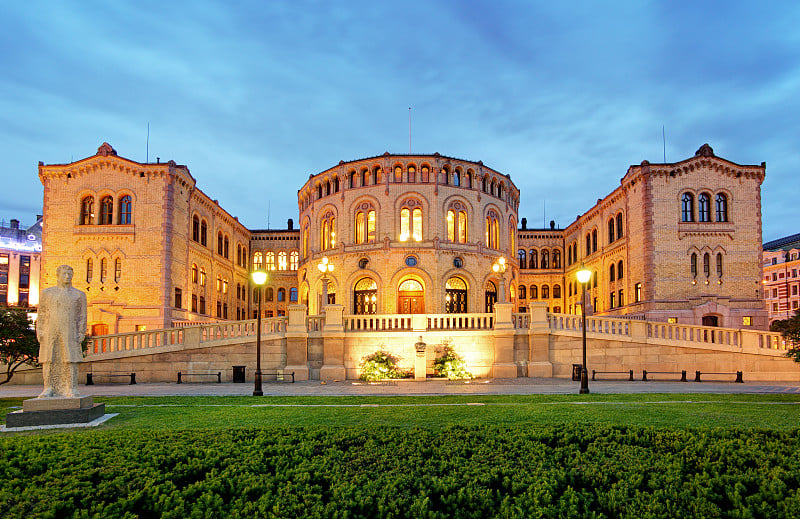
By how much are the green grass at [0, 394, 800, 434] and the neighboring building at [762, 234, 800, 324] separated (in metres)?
83.7

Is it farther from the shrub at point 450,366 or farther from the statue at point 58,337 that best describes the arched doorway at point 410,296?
the statue at point 58,337

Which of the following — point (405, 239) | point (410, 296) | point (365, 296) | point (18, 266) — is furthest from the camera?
point (18, 266)

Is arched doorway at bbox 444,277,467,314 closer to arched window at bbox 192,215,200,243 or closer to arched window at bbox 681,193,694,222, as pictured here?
arched window at bbox 681,193,694,222

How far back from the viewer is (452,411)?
1281cm

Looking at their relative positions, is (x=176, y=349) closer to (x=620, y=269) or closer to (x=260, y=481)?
(x=260, y=481)

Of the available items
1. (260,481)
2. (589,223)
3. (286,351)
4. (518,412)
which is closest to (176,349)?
(286,351)

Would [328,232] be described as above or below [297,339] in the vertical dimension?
above

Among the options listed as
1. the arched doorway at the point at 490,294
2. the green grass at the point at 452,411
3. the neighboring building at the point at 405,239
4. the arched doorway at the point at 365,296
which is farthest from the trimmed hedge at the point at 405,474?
the arched doorway at the point at 490,294

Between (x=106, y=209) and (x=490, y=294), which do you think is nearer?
(x=106, y=209)

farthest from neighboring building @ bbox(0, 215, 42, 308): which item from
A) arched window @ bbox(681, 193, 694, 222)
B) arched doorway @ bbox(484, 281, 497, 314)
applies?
arched window @ bbox(681, 193, 694, 222)

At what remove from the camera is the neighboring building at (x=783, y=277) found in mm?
83312

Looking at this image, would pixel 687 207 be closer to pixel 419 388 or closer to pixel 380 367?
pixel 380 367

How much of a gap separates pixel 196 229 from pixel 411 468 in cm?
4130

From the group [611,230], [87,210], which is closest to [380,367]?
[87,210]
